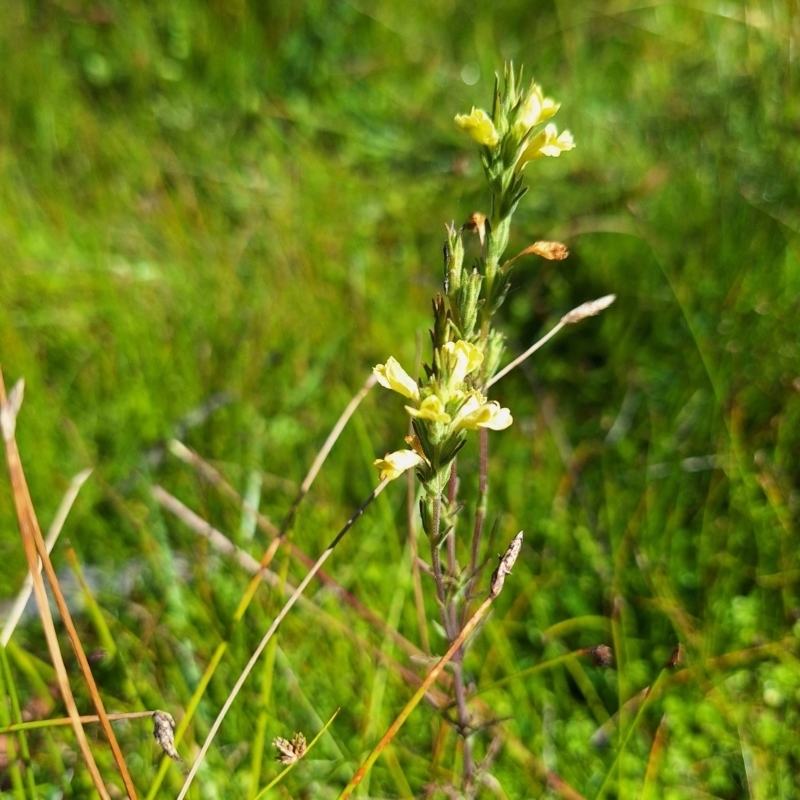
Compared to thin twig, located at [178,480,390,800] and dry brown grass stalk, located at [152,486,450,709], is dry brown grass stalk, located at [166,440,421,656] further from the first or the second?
thin twig, located at [178,480,390,800]

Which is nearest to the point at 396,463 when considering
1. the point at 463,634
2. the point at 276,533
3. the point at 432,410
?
the point at 432,410

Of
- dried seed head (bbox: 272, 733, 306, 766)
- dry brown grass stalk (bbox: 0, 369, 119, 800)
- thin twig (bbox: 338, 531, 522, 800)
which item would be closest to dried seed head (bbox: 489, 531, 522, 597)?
thin twig (bbox: 338, 531, 522, 800)

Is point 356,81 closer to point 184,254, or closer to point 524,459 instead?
point 184,254

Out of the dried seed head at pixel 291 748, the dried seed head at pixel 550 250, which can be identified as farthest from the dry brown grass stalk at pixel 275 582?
the dried seed head at pixel 550 250

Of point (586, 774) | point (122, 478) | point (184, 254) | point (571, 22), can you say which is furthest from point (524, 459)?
point (571, 22)

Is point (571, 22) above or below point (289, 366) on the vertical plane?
above

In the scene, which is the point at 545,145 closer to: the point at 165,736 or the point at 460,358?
the point at 460,358

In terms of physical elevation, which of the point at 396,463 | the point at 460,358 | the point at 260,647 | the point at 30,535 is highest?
the point at 460,358
